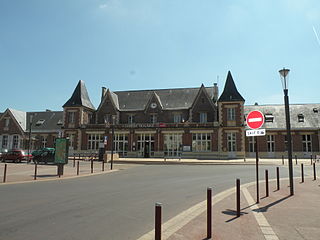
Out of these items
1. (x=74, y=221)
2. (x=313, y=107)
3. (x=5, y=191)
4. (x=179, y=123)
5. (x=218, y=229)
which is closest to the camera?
(x=218, y=229)

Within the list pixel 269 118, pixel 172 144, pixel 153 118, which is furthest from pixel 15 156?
pixel 269 118

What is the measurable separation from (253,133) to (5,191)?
888 centimetres

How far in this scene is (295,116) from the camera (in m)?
37.8

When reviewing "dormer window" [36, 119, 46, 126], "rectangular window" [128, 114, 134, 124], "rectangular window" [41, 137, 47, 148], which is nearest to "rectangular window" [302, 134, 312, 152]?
"rectangular window" [128, 114, 134, 124]

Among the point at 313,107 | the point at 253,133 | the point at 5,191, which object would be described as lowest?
the point at 5,191

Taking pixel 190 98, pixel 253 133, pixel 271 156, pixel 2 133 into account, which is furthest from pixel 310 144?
pixel 2 133

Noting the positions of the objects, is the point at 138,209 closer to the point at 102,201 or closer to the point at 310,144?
the point at 102,201

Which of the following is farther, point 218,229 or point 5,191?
point 5,191

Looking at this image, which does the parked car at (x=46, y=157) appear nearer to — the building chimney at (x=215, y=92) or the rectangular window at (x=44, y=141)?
the rectangular window at (x=44, y=141)

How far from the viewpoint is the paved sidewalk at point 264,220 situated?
176 inches

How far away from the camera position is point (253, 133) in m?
7.17

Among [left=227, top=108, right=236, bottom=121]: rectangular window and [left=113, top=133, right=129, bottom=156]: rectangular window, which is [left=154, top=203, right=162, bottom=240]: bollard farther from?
[left=113, top=133, right=129, bottom=156]: rectangular window

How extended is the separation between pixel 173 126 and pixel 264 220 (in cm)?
2903

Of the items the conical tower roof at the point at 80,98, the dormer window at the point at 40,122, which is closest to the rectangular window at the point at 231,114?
the conical tower roof at the point at 80,98
